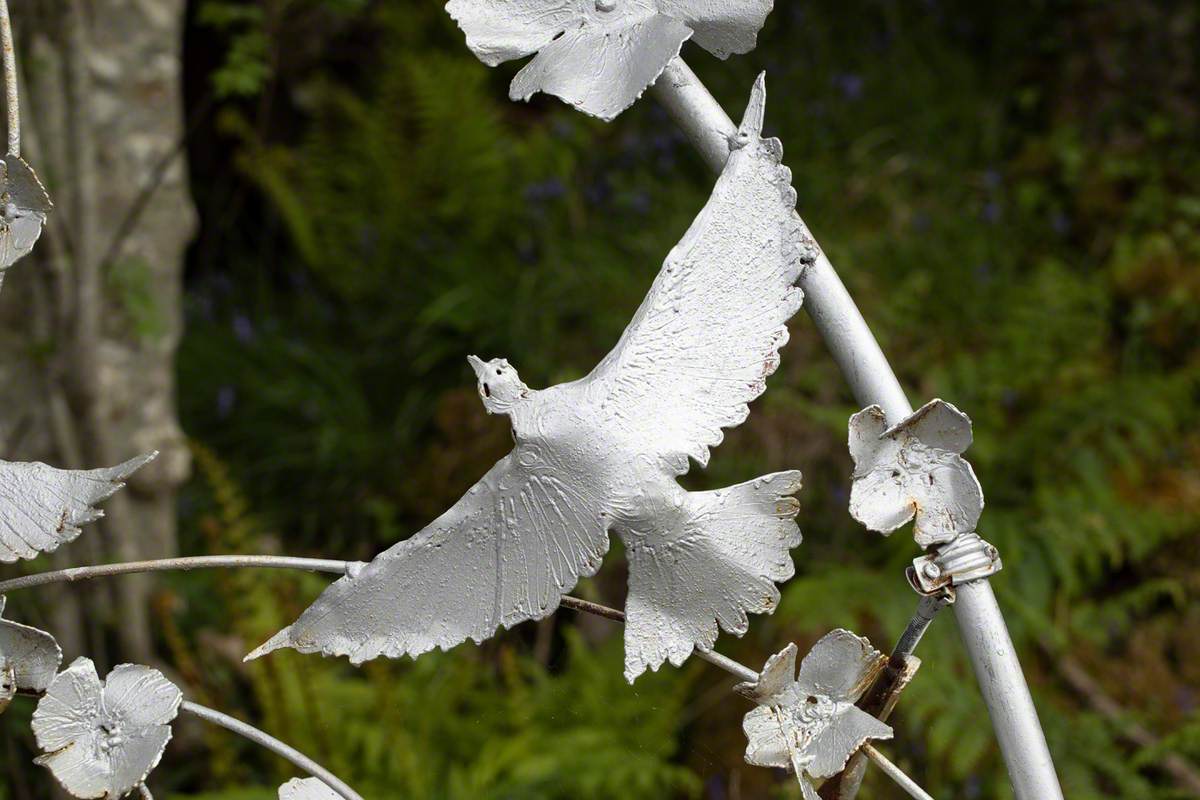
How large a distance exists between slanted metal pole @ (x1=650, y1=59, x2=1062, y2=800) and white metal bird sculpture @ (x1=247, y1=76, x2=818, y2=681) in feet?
0.11

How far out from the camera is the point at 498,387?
489mm

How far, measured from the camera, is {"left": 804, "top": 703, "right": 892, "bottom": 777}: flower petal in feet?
1.56

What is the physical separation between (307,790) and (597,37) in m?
0.37

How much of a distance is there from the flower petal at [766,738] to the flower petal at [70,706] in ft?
0.89

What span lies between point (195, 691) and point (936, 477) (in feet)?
4.80

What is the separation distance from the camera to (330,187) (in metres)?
3.06

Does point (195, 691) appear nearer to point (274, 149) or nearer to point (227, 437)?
point (227, 437)

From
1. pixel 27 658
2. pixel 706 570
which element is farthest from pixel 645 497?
pixel 27 658

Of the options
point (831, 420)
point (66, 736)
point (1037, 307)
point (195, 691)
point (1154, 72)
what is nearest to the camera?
point (66, 736)

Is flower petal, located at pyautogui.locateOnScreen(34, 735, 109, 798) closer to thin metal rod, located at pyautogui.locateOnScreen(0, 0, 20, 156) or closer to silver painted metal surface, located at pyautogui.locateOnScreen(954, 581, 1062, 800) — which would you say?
thin metal rod, located at pyautogui.locateOnScreen(0, 0, 20, 156)

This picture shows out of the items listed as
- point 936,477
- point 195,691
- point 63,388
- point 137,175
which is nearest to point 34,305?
point 63,388

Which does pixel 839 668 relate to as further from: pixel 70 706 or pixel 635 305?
pixel 635 305

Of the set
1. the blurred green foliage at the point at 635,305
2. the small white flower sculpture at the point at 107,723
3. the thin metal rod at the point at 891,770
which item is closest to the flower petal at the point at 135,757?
the small white flower sculpture at the point at 107,723

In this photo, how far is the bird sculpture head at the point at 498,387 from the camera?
0.49m
